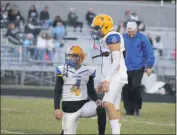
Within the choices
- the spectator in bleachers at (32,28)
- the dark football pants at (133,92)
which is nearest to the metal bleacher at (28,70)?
the spectator in bleachers at (32,28)

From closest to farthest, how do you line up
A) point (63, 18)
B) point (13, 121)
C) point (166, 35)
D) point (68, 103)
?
point (68, 103), point (13, 121), point (166, 35), point (63, 18)

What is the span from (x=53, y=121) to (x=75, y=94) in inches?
195

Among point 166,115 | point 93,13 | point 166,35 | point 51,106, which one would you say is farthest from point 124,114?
point 93,13

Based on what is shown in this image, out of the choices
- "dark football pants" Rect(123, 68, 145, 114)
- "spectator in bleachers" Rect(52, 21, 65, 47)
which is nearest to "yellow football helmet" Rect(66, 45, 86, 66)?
"dark football pants" Rect(123, 68, 145, 114)

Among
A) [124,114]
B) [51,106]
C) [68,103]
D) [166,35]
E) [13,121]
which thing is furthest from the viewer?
[166,35]

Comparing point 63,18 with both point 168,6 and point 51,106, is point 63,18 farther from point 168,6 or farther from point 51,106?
point 51,106

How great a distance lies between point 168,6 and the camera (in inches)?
1215

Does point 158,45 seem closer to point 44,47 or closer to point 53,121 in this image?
point 44,47

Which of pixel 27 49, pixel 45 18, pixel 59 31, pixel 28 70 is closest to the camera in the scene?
pixel 28 70

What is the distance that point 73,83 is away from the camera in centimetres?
A: 923

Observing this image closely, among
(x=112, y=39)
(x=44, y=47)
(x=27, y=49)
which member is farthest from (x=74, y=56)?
(x=44, y=47)

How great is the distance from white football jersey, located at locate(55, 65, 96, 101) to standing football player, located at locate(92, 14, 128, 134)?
1.15 ft

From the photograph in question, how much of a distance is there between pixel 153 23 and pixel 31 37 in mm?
7023

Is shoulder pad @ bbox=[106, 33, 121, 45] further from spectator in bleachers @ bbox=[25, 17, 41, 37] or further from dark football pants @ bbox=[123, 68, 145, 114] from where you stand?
spectator in bleachers @ bbox=[25, 17, 41, 37]
